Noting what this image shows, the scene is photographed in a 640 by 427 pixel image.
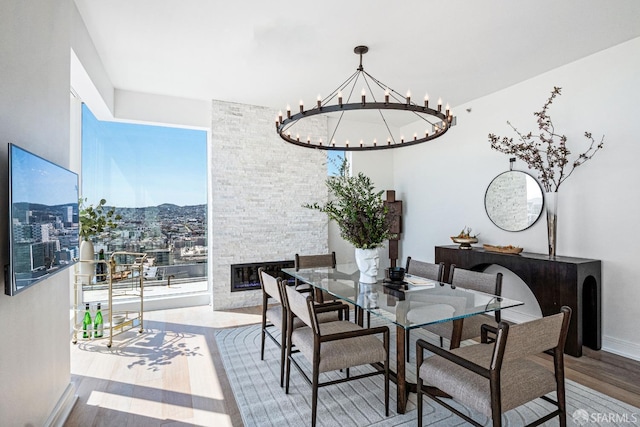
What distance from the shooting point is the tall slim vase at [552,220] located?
11.7ft

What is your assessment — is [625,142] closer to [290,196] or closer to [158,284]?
[290,196]

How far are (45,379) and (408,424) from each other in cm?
217

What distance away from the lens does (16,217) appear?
1493 mm

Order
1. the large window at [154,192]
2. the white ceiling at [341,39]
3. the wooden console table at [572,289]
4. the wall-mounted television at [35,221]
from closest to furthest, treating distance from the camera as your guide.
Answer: the wall-mounted television at [35,221] → the white ceiling at [341,39] → the wooden console table at [572,289] → the large window at [154,192]

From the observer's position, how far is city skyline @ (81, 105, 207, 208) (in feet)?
14.1

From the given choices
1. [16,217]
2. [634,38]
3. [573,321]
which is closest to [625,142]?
[634,38]

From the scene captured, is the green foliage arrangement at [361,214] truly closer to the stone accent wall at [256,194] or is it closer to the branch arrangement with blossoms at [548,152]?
the branch arrangement with blossoms at [548,152]

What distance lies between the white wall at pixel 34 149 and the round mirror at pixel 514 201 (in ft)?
14.7

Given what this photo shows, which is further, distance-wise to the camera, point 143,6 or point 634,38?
point 634,38

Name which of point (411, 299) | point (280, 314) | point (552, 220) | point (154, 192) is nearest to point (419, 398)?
point (411, 299)

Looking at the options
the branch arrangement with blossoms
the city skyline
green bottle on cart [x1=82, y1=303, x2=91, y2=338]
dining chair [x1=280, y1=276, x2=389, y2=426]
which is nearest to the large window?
the city skyline

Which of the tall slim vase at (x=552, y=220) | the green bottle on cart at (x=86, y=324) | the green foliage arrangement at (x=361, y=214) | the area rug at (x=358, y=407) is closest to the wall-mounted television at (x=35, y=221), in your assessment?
the area rug at (x=358, y=407)

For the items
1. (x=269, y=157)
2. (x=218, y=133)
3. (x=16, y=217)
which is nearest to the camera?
(x=16, y=217)

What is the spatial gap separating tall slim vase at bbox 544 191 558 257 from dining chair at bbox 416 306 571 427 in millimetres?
2140
